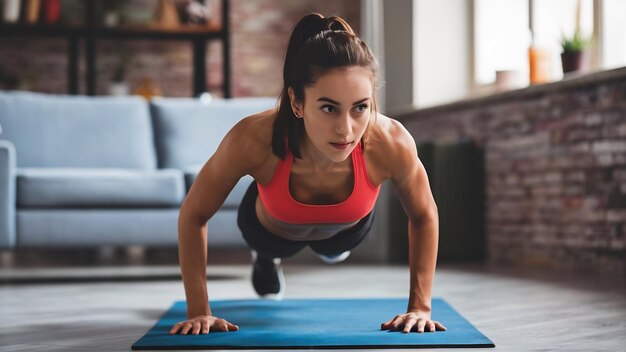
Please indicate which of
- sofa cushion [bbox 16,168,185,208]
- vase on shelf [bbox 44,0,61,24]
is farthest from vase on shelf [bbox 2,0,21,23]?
sofa cushion [bbox 16,168,185,208]

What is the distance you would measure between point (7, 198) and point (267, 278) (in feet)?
4.49

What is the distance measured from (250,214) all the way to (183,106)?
2.19m

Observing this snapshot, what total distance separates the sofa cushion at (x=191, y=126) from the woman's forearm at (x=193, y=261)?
2414 mm

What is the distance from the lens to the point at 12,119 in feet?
13.2

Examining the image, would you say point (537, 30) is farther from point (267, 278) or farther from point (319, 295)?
point (267, 278)

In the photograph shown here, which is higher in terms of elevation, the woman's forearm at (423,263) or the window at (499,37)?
the window at (499,37)

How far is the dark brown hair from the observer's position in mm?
1645

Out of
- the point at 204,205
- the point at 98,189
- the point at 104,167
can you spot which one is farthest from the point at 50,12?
the point at 204,205

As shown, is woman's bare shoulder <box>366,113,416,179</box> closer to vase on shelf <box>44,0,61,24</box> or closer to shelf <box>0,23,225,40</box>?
shelf <box>0,23,225,40</box>

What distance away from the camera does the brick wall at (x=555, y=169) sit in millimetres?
3367

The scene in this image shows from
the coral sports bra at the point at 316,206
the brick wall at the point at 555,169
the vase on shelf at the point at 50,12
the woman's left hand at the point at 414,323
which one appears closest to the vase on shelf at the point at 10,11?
the vase on shelf at the point at 50,12

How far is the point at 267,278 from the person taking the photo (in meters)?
2.67

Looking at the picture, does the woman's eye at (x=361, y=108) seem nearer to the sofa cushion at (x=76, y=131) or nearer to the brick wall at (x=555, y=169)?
the brick wall at (x=555, y=169)

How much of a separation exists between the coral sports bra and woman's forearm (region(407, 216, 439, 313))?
0.16m
